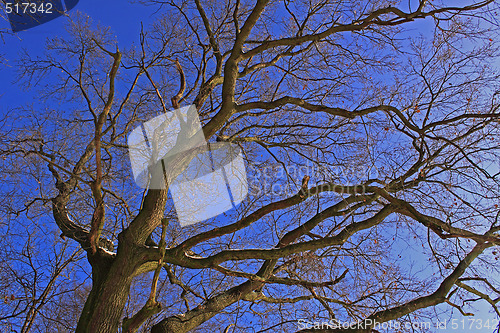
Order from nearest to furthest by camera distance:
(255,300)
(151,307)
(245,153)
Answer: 1. (151,307)
2. (255,300)
3. (245,153)

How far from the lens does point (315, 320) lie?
461 cm

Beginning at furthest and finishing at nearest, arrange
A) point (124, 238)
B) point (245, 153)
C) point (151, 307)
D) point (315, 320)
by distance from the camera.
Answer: point (245, 153) → point (315, 320) → point (124, 238) → point (151, 307)

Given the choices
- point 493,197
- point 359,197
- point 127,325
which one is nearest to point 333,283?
point 359,197

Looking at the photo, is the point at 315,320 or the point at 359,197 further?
the point at 315,320

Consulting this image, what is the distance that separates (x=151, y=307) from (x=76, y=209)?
234cm

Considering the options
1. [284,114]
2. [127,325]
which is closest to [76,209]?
[127,325]

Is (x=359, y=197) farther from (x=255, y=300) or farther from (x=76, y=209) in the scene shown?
(x=76, y=209)

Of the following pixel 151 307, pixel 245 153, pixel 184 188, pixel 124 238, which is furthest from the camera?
pixel 245 153

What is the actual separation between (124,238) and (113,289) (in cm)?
57

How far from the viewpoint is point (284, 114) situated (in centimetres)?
580

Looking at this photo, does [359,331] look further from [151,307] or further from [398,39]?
[398,39]

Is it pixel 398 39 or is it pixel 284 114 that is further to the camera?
pixel 284 114

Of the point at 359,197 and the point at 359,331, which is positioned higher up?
the point at 359,197

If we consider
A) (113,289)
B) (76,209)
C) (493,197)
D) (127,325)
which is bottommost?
(127,325)
